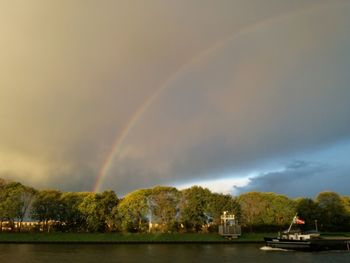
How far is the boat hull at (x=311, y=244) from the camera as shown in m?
106

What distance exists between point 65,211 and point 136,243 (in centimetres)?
3673

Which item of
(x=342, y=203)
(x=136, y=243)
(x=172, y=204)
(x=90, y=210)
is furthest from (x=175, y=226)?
(x=342, y=203)

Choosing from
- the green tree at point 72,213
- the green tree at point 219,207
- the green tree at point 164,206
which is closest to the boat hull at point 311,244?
the green tree at point 219,207

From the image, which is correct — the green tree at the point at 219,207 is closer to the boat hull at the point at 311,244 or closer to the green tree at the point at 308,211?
the green tree at the point at 308,211

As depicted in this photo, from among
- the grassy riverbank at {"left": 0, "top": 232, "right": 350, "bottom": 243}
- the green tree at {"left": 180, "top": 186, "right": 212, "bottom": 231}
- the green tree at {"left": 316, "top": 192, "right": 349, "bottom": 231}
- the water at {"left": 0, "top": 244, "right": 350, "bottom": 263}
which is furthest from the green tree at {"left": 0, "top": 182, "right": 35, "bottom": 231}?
the green tree at {"left": 316, "top": 192, "right": 349, "bottom": 231}

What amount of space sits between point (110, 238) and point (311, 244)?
68.5 metres

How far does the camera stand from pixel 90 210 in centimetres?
14775

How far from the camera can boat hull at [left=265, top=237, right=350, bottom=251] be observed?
10588 centimetres

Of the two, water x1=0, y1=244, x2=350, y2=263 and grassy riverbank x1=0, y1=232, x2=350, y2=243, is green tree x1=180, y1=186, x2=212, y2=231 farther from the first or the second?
water x1=0, y1=244, x2=350, y2=263

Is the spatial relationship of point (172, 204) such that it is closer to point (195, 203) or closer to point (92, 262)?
point (195, 203)

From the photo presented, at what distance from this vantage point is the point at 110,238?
13975 centimetres

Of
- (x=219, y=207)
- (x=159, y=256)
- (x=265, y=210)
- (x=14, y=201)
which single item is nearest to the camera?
(x=159, y=256)

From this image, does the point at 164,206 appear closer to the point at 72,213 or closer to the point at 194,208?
the point at 194,208

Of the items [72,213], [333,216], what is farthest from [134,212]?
[333,216]
